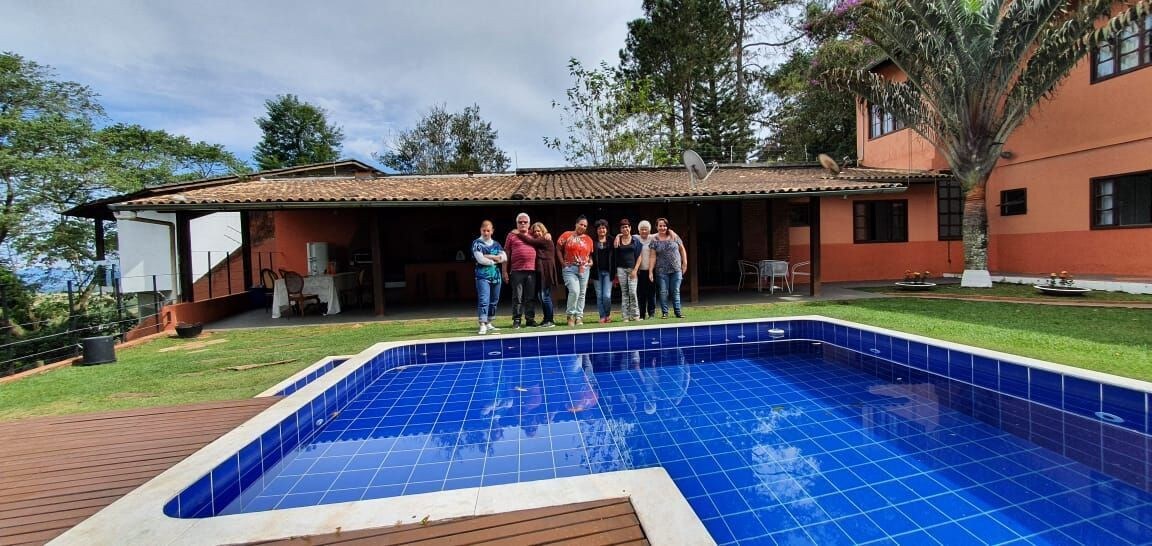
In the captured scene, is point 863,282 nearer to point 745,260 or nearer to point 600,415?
point 745,260

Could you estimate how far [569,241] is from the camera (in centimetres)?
692

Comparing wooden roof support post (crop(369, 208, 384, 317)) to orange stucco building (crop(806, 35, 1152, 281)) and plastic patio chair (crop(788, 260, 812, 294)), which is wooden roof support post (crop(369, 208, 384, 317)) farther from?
orange stucco building (crop(806, 35, 1152, 281))

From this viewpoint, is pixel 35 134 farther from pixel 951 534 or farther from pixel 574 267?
pixel 951 534

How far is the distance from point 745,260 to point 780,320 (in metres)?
6.20

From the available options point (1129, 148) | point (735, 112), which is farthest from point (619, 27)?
point (1129, 148)

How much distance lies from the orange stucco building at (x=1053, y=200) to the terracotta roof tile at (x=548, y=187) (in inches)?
50.1

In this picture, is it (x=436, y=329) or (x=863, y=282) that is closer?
(x=436, y=329)

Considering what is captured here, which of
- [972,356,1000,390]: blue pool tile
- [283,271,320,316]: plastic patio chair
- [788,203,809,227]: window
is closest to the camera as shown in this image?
[972,356,1000,390]: blue pool tile

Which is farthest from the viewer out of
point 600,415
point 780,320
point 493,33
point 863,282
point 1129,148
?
point 493,33

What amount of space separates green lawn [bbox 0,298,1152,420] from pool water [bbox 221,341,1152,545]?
1164 millimetres

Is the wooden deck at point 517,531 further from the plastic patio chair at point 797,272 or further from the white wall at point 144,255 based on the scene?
the plastic patio chair at point 797,272

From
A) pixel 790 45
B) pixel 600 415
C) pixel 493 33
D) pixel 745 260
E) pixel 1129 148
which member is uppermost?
pixel 790 45

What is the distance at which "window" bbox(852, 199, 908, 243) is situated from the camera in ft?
43.0

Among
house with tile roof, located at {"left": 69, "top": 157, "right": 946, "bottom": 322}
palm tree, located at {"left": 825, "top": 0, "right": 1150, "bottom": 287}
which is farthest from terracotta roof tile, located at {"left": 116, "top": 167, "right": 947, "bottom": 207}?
palm tree, located at {"left": 825, "top": 0, "right": 1150, "bottom": 287}
